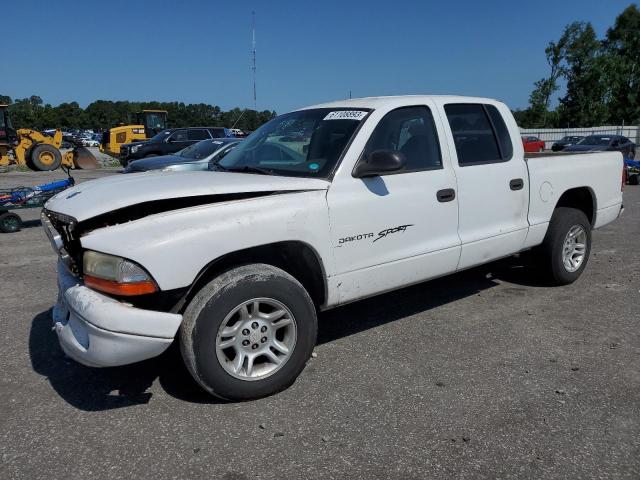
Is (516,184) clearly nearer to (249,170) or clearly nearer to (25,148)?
(249,170)

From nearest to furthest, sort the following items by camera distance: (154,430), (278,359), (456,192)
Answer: (154,430) < (278,359) < (456,192)

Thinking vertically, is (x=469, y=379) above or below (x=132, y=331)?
below

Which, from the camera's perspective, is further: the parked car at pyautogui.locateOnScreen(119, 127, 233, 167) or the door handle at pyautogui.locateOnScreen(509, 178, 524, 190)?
the parked car at pyautogui.locateOnScreen(119, 127, 233, 167)

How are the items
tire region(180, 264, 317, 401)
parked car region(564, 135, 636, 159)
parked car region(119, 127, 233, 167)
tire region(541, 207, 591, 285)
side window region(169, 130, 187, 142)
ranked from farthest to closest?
1. parked car region(564, 135, 636, 159)
2. side window region(169, 130, 187, 142)
3. parked car region(119, 127, 233, 167)
4. tire region(541, 207, 591, 285)
5. tire region(180, 264, 317, 401)

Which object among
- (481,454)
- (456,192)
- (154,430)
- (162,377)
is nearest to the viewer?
(481,454)

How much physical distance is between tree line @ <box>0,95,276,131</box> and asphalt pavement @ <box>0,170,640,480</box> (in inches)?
3111

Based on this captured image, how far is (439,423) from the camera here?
9.73 feet

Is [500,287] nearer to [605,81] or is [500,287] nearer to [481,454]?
[481,454]

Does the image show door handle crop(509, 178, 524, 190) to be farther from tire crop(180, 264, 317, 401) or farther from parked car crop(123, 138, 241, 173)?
parked car crop(123, 138, 241, 173)

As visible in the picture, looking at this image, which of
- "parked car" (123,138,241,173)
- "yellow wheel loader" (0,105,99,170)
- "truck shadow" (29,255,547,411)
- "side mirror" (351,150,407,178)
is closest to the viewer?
"truck shadow" (29,255,547,411)

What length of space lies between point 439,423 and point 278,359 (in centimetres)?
101

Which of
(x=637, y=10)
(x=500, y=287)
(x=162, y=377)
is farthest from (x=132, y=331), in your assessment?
Result: (x=637, y=10)

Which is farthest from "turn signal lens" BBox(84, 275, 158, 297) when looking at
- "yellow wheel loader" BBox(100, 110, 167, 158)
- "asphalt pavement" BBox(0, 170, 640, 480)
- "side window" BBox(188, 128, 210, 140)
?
"yellow wheel loader" BBox(100, 110, 167, 158)

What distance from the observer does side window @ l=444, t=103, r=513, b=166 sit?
14.2 ft
